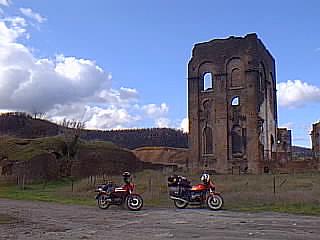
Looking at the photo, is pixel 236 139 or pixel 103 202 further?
pixel 236 139

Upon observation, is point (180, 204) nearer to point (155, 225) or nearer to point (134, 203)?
Result: point (134, 203)

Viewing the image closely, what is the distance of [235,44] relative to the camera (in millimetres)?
51312

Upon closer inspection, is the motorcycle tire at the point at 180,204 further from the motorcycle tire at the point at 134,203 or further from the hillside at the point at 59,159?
the hillside at the point at 59,159

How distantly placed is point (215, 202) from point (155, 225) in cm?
529

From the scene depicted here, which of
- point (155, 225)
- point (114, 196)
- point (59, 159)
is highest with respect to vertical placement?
point (59, 159)

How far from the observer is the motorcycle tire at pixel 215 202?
17828 mm

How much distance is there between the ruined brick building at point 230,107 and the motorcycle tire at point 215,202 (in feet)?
102

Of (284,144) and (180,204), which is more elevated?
(284,144)

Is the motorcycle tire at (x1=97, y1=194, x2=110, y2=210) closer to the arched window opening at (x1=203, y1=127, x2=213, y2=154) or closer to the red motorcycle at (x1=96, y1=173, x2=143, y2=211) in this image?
the red motorcycle at (x1=96, y1=173, x2=143, y2=211)

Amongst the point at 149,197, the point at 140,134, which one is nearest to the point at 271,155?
the point at 149,197

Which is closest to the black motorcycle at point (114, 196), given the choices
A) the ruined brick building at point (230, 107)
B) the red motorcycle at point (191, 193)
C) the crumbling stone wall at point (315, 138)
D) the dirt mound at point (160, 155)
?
the red motorcycle at point (191, 193)

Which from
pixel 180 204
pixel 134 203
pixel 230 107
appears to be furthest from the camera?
pixel 230 107

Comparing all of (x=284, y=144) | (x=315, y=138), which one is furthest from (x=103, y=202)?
(x=284, y=144)

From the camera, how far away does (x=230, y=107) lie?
50594 millimetres
